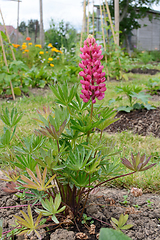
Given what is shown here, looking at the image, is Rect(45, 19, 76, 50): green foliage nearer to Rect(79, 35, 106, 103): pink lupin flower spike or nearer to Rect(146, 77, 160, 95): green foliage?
Rect(146, 77, 160, 95): green foliage

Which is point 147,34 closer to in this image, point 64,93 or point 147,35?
point 147,35

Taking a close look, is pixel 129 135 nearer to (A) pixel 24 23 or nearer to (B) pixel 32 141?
(B) pixel 32 141

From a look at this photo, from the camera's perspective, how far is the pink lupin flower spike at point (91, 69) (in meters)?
0.98

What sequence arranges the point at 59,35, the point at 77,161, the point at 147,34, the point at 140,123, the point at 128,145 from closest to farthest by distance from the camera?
the point at 77,161 → the point at 128,145 → the point at 140,123 → the point at 59,35 → the point at 147,34

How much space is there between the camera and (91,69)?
1.01 m

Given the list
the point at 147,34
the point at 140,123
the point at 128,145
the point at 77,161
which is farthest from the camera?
the point at 147,34

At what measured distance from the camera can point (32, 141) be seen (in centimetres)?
109

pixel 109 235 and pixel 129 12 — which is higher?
pixel 129 12

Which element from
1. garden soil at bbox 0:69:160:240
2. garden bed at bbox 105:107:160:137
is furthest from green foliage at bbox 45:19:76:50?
garden soil at bbox 0:69:160:240

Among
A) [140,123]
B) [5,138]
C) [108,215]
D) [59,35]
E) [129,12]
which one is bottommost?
[108,215]

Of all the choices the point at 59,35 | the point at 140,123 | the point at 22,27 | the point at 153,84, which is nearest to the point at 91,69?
the point at 140,123

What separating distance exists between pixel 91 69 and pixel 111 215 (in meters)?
0.85

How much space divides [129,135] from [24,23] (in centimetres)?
1318

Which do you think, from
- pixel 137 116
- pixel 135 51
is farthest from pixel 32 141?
pixel 135 51
